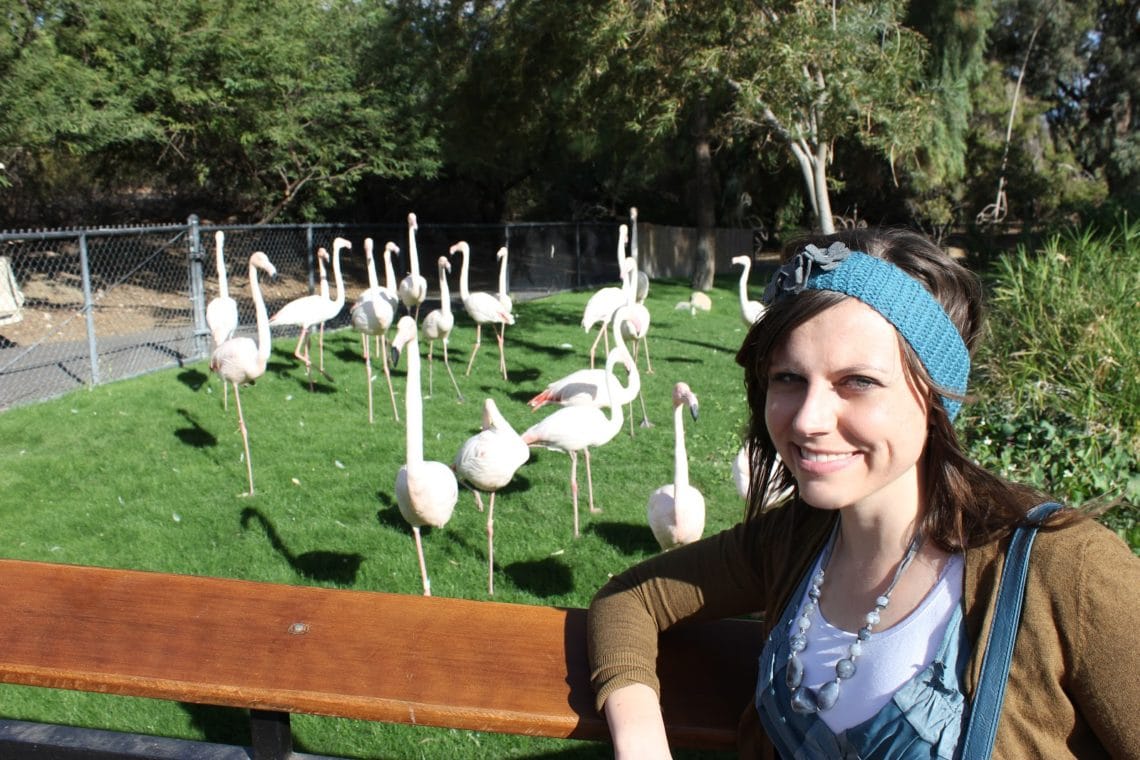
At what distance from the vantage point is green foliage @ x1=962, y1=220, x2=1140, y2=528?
14.1 feet

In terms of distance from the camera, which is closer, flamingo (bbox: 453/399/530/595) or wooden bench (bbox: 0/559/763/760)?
wooden bench (bbox: 0/559/763/760)

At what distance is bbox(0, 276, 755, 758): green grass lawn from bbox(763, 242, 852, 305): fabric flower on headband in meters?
2.41

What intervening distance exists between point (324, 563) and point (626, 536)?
5.89ft

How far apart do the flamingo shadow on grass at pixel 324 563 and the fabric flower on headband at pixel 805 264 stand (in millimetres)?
3921

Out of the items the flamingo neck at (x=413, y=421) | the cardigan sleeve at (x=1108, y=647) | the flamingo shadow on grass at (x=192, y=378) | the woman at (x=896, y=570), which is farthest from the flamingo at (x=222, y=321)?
the cardigan sleeve at (x=1108, y=647)

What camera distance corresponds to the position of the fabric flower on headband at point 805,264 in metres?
1.46

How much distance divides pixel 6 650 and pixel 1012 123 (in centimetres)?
2568

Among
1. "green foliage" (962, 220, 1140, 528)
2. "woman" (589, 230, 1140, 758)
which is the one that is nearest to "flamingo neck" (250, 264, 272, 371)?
"green foliage" (962, 220, 1140, 528)

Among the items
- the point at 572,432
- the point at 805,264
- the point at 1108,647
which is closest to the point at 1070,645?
the point at 1108,647

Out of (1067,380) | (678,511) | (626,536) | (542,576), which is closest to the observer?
(678,511)

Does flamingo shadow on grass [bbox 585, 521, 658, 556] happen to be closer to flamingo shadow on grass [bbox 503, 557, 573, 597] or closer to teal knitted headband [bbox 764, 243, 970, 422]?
flamingo shadow on grass [bbox 503, 557, 573, 597]

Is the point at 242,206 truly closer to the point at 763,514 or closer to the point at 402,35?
the point at 402,35

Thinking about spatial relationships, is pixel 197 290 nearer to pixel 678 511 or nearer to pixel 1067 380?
pixel 678 511

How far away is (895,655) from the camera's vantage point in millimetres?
1426
